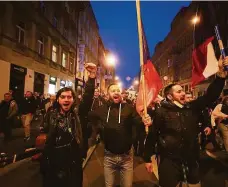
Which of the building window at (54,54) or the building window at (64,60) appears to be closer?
the building window at (54,54)

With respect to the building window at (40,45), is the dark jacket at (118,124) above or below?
below

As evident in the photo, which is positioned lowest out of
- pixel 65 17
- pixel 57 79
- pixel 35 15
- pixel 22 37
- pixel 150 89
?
pixel 150 89

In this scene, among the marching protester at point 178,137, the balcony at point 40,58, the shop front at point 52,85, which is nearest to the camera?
the marching protester at point 178,137

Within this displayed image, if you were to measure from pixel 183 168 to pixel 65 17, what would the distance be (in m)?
27.1

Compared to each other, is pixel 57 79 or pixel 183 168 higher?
pixel 57 79

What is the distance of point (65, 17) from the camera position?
28.2m

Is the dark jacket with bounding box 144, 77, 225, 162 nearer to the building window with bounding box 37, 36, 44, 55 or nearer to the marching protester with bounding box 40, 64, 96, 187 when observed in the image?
the marching protester with bounding box 40, 64, 96, 187

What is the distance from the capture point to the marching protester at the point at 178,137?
345 centimetres

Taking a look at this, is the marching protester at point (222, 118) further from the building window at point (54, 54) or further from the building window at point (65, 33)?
the building window at point (65, 33)

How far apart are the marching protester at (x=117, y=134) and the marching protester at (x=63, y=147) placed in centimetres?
63

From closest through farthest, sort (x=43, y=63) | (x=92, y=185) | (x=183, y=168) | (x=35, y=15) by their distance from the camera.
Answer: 1. (x=183, y=168)
2. (x=92, y=185)
3. (x=35, y=15)
4. (x=43, y=63)

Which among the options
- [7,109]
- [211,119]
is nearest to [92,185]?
A: [211,119]

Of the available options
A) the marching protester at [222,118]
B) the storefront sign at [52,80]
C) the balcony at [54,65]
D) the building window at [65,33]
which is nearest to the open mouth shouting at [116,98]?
the marching protester at [222,118]

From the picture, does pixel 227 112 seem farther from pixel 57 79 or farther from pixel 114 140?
pixel 57 79
